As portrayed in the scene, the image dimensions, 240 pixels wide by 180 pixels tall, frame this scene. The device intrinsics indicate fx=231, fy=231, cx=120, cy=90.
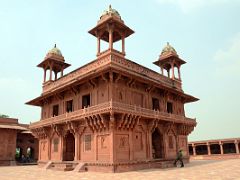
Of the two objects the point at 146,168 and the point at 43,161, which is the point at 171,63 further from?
the point at 43,161

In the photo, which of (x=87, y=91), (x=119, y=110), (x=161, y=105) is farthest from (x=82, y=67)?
(x=161, y=105)

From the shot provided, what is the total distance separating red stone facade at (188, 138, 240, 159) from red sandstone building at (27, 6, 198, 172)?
12.9 meters

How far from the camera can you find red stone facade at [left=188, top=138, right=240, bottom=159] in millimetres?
33719

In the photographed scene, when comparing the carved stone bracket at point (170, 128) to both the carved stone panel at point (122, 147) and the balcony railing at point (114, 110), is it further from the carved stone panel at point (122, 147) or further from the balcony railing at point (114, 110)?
the carved stone panel at point (122, 147)

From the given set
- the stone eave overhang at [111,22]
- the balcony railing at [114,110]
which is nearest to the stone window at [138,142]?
the balcony railing at [114,110]

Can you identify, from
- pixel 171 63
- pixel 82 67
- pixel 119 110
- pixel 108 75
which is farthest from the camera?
pixel 171 63

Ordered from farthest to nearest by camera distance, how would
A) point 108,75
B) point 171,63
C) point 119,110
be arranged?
point 171,63, point 108,75, point 119,110

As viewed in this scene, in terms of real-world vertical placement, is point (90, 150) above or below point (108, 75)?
below

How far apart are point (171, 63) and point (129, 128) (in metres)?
11.1

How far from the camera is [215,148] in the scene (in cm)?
4144

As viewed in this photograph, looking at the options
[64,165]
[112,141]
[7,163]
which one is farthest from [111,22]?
[7,163]

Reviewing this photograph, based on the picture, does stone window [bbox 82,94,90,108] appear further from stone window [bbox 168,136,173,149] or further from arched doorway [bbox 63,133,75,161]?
stone window [bbox 168,136,173,149]

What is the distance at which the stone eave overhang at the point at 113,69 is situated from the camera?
52.9ft

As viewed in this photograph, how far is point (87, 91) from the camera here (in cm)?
1809
